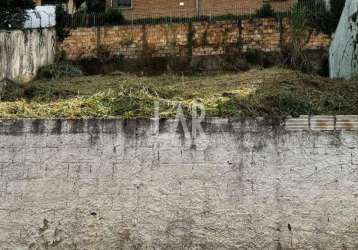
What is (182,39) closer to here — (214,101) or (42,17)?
(42,17)

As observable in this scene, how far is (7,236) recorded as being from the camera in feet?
17.9

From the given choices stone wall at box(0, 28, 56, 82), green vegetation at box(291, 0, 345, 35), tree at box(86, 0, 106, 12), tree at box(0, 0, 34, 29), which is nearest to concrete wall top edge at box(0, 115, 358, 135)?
stone wall at box(0, 28, 56, 82)

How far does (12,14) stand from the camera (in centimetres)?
1398

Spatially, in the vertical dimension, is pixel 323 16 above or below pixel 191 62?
above

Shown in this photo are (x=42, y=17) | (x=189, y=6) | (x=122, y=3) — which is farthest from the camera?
(x=122, y=3)

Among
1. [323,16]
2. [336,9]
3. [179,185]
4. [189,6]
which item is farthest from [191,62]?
[179,185]

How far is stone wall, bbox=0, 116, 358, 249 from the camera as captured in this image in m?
5.01

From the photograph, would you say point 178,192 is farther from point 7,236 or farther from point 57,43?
point 57,43

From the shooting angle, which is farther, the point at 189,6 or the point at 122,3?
the point at 122,3

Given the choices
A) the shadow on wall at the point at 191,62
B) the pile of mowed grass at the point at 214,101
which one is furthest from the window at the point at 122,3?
the pile of mowed grass at the point at 214,101

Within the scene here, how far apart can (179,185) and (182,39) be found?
10.8 metres

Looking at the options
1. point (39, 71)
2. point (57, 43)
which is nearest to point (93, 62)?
point (57, 43)

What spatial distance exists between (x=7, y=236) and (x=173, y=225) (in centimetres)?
186

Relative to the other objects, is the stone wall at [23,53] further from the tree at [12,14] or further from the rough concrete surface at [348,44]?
the rough concrete surface at [348,44]
